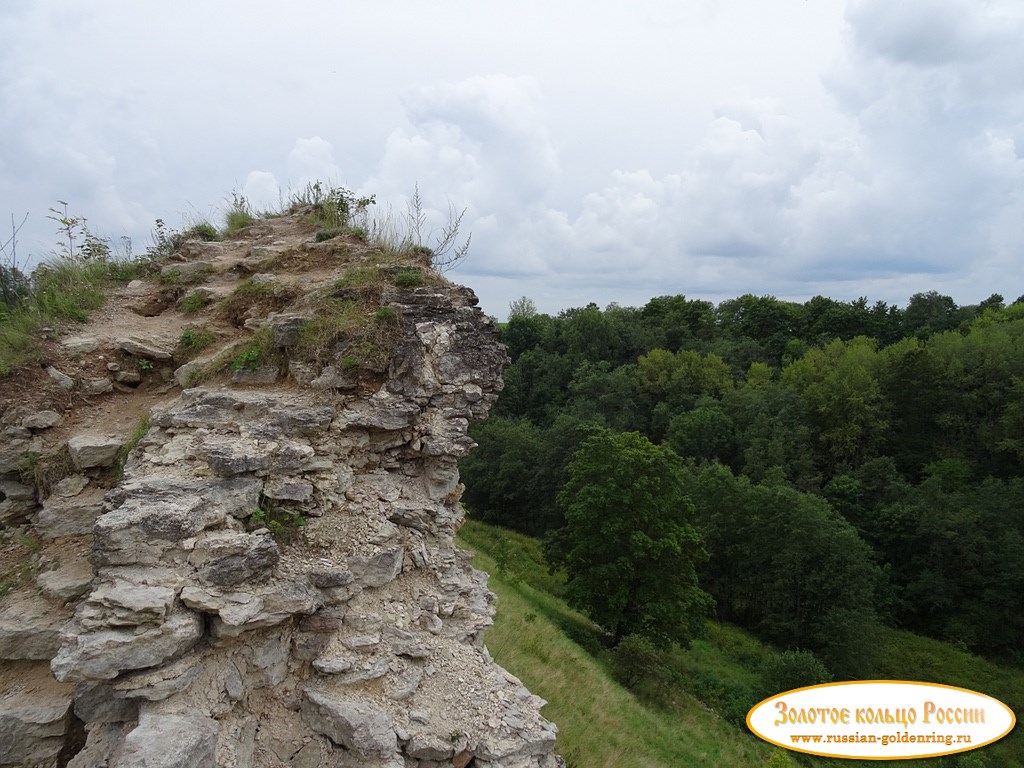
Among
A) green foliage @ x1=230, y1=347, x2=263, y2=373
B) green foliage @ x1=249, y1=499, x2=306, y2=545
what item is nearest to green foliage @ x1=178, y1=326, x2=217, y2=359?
green foliage @ x1=230, y1=347, x2=263, y2=373

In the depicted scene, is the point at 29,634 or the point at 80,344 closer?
the point at 29,634

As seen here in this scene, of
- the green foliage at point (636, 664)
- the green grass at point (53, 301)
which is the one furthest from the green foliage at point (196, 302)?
the green foliage at point (636, 664)

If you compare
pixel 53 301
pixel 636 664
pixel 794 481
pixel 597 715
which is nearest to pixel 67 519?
pixel 53 301

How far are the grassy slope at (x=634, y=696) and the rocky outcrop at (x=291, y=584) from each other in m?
3.77

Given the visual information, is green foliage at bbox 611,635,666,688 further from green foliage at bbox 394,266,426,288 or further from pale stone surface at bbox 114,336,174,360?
pale stone surface at bbox 114,336,174,360

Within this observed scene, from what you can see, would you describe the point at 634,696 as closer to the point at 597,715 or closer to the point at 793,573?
the point at 597,715

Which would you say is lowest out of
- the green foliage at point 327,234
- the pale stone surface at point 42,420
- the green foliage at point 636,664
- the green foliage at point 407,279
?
the green foliage at point 636,664

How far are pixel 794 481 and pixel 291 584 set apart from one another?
3457 centimetres

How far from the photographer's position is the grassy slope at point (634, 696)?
360 inches

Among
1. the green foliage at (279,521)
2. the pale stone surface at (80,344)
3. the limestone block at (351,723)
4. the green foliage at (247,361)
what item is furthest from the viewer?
the pale stone surface at (80,344)

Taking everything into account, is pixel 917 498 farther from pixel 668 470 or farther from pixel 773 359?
pixel 773 359

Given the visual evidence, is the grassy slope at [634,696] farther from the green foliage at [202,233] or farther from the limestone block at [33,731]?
the green foliage at [202,233]

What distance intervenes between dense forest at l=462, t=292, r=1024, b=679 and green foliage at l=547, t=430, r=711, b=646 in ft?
0.22

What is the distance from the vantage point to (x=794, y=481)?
3312 centimetres
